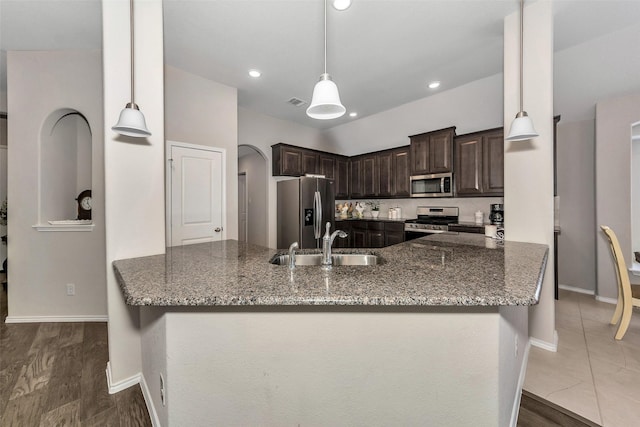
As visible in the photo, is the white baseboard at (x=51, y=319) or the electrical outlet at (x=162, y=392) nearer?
the electrical outlet at (x=162, y=392)

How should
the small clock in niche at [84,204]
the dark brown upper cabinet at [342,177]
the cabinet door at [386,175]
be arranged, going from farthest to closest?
the dark brown upper cabinet at [342,177], the cabinet door at [386,175], the small clock in niche at [84,204]

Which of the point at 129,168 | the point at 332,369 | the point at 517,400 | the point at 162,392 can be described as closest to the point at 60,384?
the point at 162,392

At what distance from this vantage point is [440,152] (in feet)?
13.8

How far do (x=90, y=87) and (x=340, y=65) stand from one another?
2.90 meters

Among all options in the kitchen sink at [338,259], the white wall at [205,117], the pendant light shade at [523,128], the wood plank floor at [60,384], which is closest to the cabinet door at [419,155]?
the pendant light shade at [523,128]

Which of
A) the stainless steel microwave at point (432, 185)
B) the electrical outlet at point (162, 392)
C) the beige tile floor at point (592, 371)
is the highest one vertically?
the stainless steel microwave at point (432, 185)

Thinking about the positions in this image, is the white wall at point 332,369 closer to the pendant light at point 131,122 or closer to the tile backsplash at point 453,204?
the pendant light at point 131,122

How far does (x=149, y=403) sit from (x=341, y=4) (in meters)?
3.23

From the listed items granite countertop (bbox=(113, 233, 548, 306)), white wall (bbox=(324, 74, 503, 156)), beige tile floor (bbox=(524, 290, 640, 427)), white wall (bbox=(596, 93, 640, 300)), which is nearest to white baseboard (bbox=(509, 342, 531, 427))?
beige tile floor (bbox=(524, 290, 640, 427))

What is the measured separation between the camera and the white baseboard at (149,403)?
1471 mm

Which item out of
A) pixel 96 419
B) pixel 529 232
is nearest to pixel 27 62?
pixel 96 419

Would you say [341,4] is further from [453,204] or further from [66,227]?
[66,227]

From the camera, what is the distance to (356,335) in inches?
46.6

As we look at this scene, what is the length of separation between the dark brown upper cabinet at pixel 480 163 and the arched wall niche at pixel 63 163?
4.79 meters
